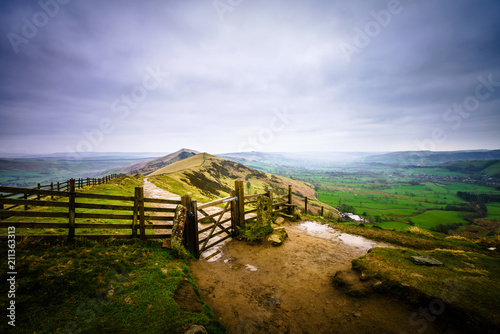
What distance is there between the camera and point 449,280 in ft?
15.5

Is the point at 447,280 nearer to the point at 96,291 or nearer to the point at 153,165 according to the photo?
the point at 96,291

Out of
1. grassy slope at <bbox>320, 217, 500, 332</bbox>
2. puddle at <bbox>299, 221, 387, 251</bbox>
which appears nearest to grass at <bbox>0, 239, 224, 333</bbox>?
grassy slope at <bbox>320, 217, 500, 332</bbox>

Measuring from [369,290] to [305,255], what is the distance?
3046 millimetres

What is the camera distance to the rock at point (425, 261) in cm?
563

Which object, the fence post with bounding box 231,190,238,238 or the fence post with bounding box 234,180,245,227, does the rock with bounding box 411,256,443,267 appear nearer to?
the fence post with bounding box 234,180,245,227

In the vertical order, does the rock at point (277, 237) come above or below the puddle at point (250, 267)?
above

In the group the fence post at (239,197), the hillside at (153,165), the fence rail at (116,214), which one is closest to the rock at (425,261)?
the fence post at (239,197)

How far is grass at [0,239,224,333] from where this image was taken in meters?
3.38

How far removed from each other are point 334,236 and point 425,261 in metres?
5.07

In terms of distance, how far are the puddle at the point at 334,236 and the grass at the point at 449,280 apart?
287 centimetres

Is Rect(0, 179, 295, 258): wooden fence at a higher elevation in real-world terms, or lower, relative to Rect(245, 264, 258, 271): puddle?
higher

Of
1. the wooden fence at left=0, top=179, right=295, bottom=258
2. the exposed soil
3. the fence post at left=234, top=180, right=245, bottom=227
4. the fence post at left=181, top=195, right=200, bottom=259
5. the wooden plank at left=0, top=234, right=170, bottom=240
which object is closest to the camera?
the exposed soil

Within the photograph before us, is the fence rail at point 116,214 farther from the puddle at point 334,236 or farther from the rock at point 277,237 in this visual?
the puddle at point 334,236

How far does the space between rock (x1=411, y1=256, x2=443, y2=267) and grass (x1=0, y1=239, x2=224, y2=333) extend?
6.50 m
